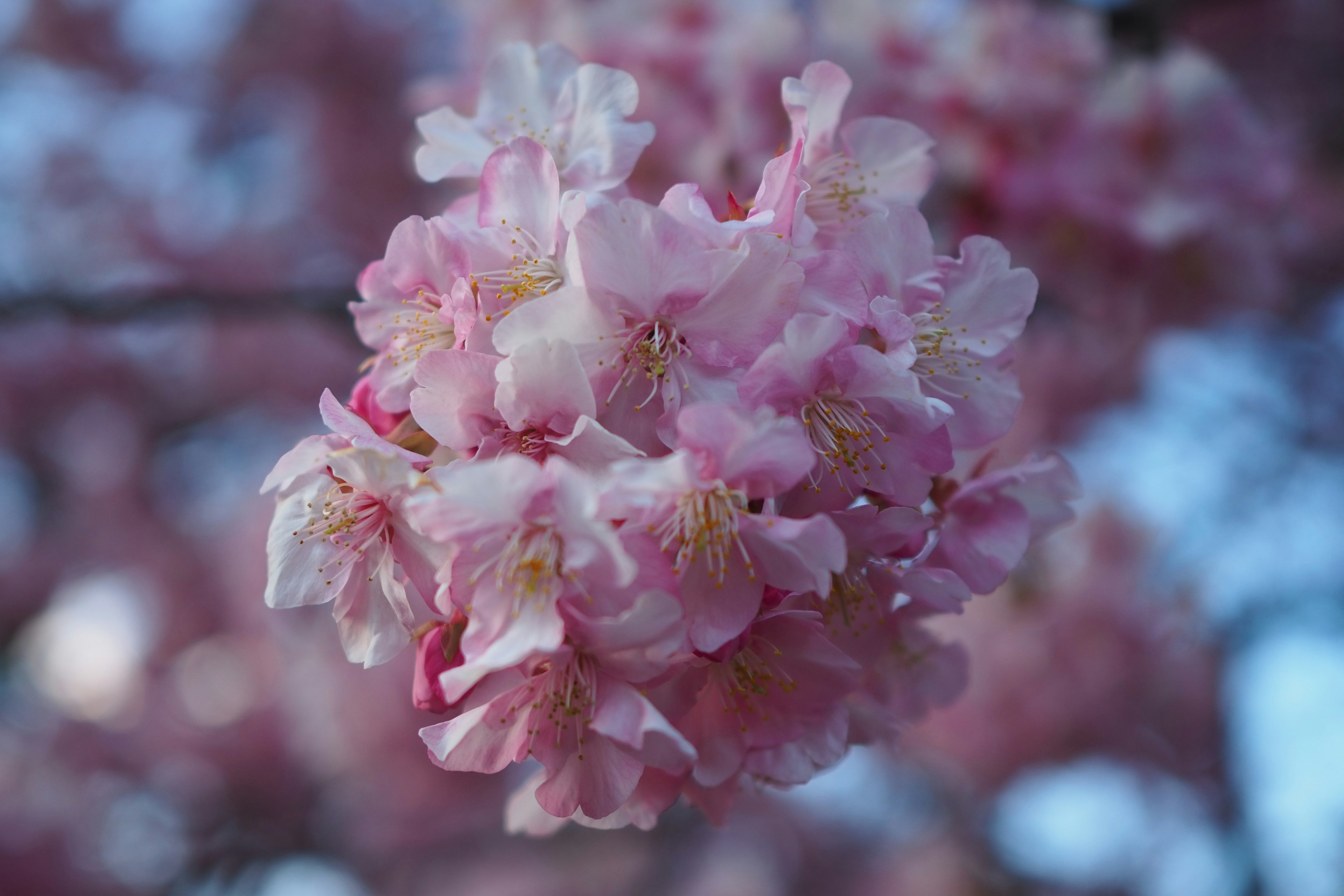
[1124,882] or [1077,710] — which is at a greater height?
[1077,710]

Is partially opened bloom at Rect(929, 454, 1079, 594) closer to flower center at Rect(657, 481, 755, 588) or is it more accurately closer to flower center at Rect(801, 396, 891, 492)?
flower center at Rect(801, 396, 891, 492)

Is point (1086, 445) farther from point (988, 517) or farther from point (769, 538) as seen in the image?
point (769, 538)

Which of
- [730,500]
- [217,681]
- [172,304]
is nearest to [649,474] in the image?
[730,500]

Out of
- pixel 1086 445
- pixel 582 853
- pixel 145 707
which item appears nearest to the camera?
pixel 1086 445

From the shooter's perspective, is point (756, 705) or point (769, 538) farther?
point (756, 705)

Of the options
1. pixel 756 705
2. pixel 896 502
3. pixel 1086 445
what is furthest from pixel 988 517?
pixel 1086 445
